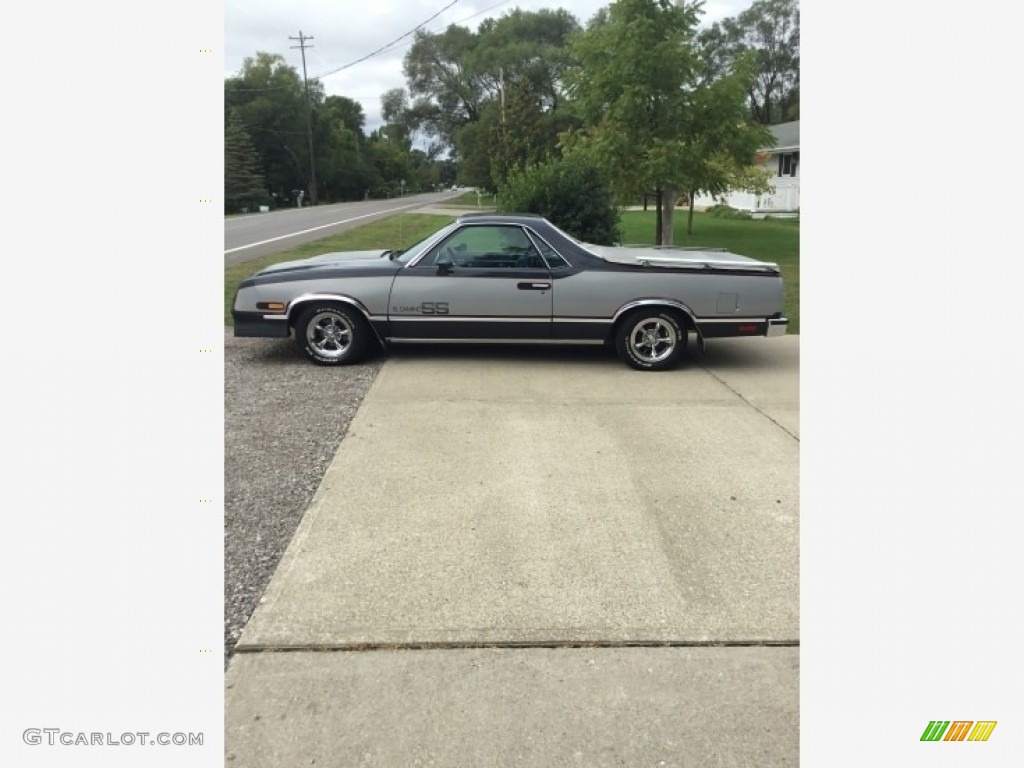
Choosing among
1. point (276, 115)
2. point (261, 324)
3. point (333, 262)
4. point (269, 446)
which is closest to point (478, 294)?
point (333, 262)

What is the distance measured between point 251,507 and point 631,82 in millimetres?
11491

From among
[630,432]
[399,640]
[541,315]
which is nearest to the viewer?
[399,640]

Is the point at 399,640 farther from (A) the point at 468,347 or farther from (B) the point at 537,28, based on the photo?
(B) the point at 537,28

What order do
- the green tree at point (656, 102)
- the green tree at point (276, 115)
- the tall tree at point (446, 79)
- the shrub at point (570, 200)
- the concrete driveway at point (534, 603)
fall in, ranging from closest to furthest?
the concrete driveway at point (534, 603) → the shrub at point (570, 200) → the green tree at point (656, 102) → the tall tree at point (446, 79) → the green tree at point (276, 115)

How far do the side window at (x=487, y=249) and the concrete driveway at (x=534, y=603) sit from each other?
214cm

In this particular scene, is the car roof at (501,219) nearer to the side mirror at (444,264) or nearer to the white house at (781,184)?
the side mirror at (444,264)

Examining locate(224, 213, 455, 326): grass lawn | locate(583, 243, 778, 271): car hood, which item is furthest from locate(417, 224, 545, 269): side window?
locate(224, 213, 455, 326): grass lawn

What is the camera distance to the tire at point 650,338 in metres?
7.05

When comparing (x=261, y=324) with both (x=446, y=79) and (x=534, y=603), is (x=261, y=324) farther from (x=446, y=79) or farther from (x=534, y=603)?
(x=446, y=79)

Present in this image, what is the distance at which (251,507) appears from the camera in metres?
3.99

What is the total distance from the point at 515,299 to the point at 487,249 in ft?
1.83

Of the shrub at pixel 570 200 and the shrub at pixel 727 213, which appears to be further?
the shrub at pixel 727 213

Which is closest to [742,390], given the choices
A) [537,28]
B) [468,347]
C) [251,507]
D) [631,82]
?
[468,347]

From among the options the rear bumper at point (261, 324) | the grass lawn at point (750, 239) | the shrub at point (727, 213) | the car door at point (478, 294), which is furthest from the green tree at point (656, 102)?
the shrub at point (727, 213)
